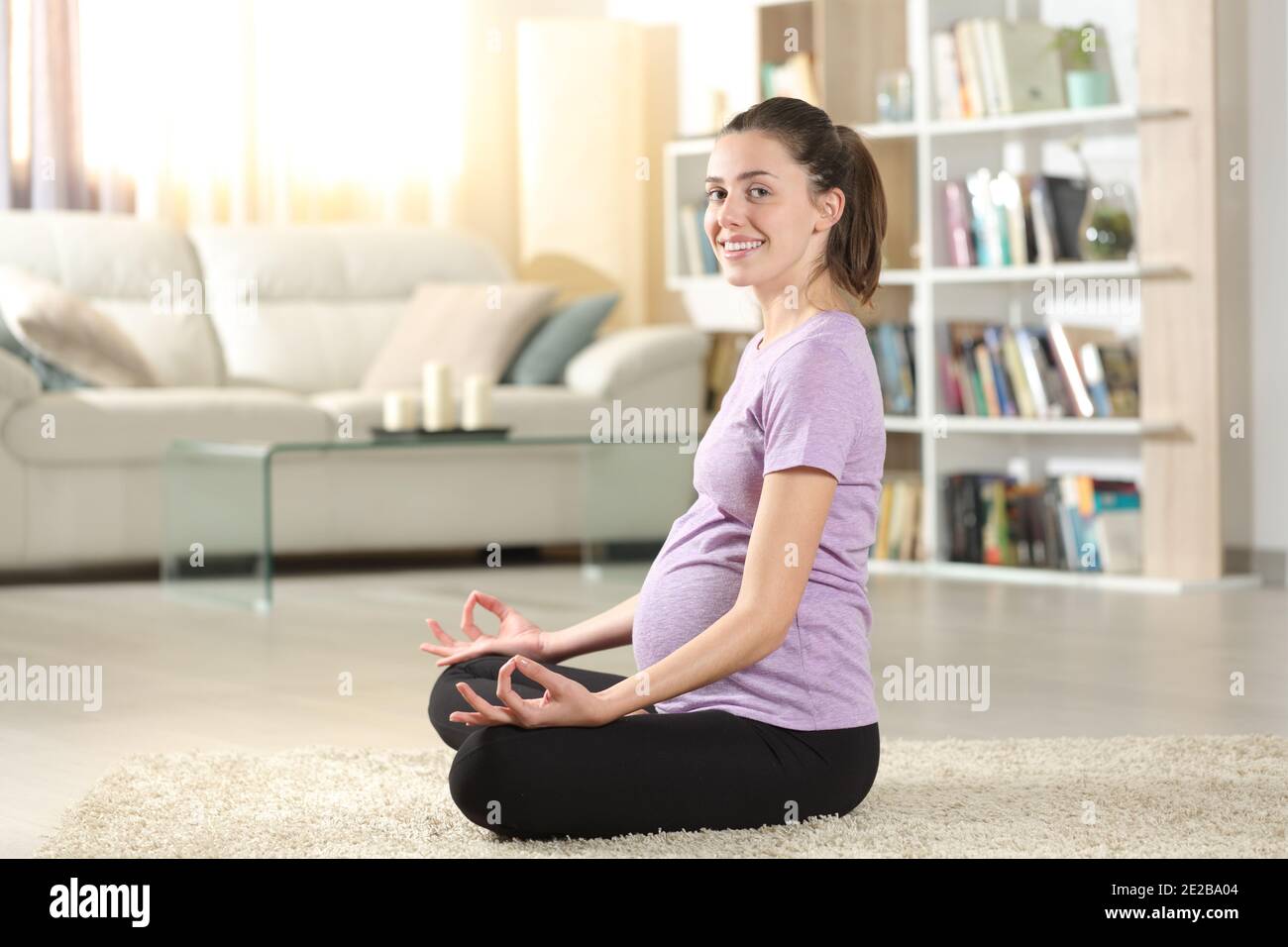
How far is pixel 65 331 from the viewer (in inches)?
197

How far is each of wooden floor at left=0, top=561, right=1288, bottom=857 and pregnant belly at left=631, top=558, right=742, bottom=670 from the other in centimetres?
68

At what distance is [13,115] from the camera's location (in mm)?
5918

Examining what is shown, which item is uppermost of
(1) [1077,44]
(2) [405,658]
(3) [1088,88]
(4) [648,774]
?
(1) [1077,44]

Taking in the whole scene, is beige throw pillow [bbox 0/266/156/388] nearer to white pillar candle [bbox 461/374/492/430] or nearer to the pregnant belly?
white pillar candle [bbox 461/374/492/430]

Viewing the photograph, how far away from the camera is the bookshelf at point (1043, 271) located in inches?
183

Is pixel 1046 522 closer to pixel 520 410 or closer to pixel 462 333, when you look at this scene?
pixel 520 410

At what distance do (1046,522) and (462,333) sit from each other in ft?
5.82

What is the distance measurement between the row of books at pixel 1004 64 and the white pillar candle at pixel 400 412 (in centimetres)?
171

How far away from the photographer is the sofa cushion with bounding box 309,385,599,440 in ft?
17.1

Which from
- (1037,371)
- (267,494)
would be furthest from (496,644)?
(1037,371)

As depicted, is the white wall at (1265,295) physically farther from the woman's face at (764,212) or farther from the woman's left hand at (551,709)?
the woman's left hand at (551,709)

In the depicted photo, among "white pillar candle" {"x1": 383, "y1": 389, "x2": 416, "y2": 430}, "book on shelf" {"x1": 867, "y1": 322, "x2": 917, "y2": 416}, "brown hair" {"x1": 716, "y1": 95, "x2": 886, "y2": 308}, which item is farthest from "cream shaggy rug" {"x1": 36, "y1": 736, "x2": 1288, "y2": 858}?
"book on shelf" {"x1": 867, "y1": 322, "x2": 917, "y2": 416}

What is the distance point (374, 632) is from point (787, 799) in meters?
2.08

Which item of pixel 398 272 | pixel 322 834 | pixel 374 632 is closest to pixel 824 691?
pixel 322 834
